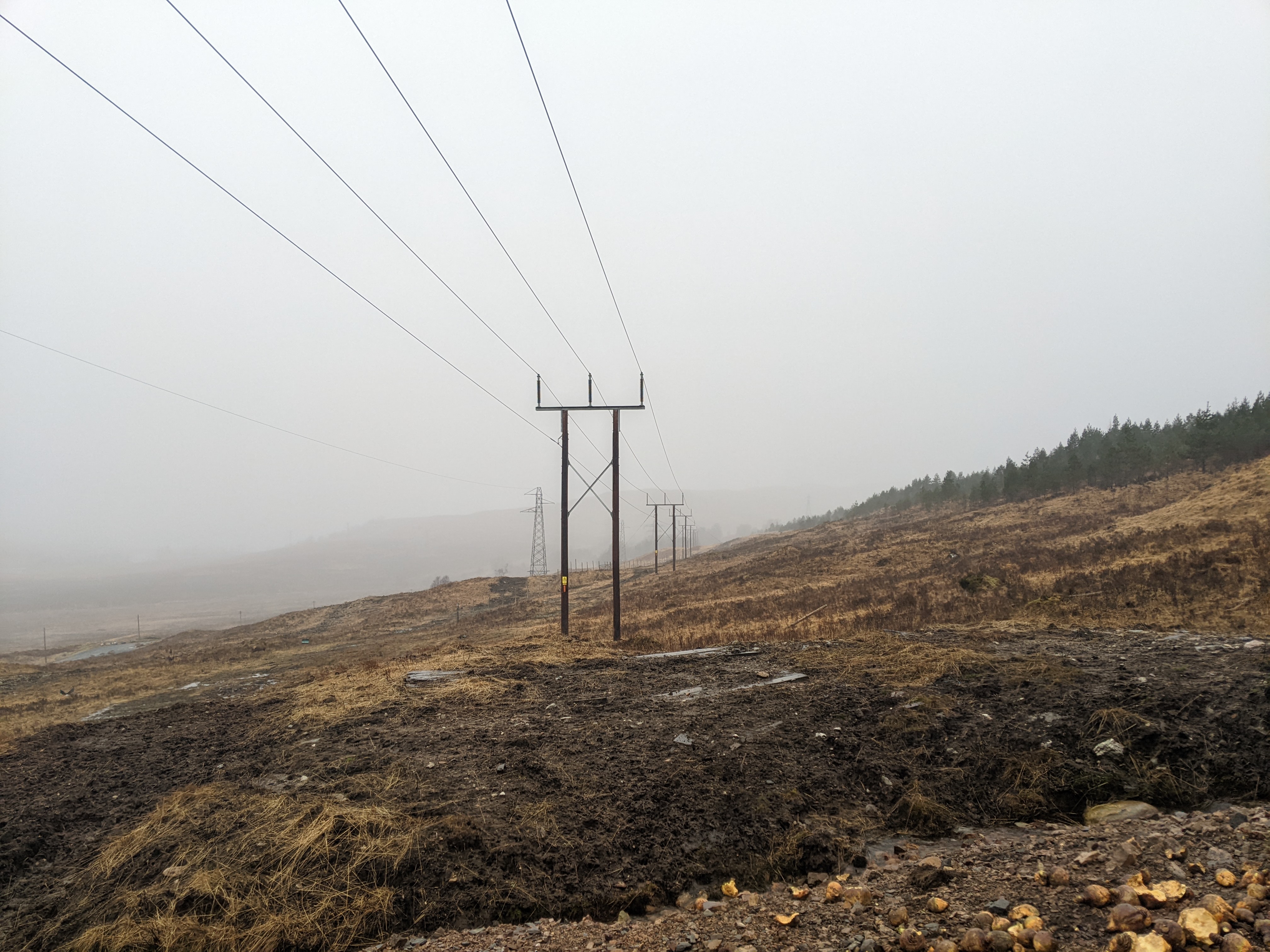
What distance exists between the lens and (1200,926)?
3314 mm

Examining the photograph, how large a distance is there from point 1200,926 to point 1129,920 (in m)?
0.35

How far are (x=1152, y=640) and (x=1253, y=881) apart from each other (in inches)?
364

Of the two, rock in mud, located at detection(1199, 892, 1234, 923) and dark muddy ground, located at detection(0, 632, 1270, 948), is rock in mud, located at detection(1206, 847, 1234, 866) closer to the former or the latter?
rock in mud, located at detection(1199, 892, 1234, 923)

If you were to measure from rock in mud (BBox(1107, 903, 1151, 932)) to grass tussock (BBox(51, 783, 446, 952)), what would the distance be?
17.8ft

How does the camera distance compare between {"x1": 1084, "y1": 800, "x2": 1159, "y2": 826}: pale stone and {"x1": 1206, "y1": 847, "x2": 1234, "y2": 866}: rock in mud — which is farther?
{"x1": 1084, "y1": 800, "x2": 1159, "y2": 826}: pale stone

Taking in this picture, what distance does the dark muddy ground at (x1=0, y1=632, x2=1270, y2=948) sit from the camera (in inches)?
212

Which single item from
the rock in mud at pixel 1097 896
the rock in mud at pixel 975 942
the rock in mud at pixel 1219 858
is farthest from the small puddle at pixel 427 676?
the rock in mud at pixel 1219 858

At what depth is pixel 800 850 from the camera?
5465 mm

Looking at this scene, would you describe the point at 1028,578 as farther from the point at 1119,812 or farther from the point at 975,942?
the point at 975,942

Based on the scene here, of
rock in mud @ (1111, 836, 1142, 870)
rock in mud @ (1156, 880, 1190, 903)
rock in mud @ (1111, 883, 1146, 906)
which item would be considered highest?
rock in mud @ (1156, 880, 1190, 903)

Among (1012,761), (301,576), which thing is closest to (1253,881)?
(1012,761)

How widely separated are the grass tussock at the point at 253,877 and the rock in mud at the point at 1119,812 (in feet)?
21.8

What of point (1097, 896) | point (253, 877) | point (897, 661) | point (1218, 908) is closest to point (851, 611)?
point (897, 661)

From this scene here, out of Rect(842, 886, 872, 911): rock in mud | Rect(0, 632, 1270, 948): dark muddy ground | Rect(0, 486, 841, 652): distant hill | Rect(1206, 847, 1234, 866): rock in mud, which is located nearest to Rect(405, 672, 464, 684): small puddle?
Rect(0, 632, 1270, 948): dark muddy ground
